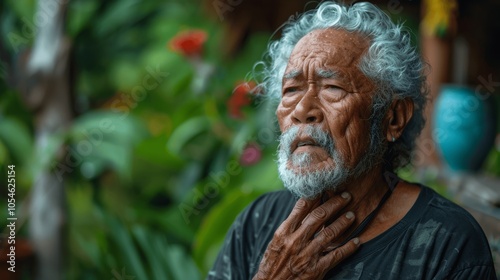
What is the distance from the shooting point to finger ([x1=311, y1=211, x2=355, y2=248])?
5.83 ft

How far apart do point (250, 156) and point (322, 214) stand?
2029mm

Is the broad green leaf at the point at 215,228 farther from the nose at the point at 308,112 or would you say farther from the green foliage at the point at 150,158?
the nose at the point at 308,112

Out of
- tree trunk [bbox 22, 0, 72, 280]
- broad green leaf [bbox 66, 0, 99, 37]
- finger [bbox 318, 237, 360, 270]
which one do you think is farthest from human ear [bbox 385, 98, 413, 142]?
broad green leaf [bbox 66, 0, 99, 37]

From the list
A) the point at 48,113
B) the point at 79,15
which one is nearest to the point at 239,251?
the point at 48,113

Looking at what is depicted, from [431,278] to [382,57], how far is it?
58 centimetres

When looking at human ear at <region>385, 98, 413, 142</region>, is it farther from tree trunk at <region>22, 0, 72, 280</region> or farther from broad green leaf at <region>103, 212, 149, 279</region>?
tree trunk at <region>22, 0, 72, 280</region>

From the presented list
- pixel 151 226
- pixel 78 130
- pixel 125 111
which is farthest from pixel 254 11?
pixel 151 226

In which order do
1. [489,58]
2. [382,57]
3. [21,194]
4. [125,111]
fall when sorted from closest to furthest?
[382,57]
[21,194]
[125,111]
[489,58]

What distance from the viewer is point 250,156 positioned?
12.6 ft

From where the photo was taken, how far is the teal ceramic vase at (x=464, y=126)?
3897 mm

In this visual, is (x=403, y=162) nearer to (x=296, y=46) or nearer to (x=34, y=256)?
(x=296, y=46)

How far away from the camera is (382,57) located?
185cm

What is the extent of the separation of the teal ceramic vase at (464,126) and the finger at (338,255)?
2.35 m

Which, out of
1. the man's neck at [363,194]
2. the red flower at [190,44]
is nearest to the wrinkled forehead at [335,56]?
the man's neck at [363,194]
